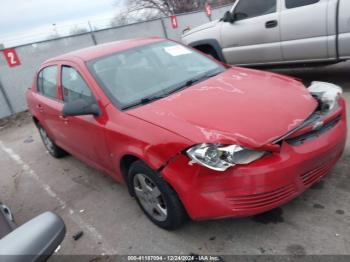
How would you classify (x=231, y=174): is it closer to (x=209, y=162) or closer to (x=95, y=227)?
(x=209, y=162)

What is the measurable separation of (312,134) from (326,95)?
0.57 meters

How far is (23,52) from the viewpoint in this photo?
369 inches

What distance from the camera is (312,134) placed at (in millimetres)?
2744

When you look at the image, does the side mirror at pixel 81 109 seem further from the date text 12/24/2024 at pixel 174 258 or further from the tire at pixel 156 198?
the date text 12/24/2024 at pixel 174 258

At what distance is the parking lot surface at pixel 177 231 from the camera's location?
272cm

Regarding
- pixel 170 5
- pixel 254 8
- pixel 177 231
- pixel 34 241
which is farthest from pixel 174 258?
pixel 170 5

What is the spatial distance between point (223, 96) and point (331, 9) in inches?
127

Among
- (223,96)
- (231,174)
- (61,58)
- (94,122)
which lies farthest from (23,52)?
(231,174)

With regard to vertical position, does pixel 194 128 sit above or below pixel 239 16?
below

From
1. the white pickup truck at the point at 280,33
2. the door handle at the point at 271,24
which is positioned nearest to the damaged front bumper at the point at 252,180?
the white pickup truck at the point at 280,33

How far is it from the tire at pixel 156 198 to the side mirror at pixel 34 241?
1.20m

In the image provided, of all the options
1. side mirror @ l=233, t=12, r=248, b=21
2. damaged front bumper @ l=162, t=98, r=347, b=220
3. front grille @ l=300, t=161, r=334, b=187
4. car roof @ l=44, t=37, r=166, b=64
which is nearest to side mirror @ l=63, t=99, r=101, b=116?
car roof @ l=44, t=37, r=166, b=64

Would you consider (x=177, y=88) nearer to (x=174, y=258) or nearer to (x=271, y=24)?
(x=174, y=258)

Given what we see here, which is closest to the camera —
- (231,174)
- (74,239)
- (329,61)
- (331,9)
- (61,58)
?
(231,174)
